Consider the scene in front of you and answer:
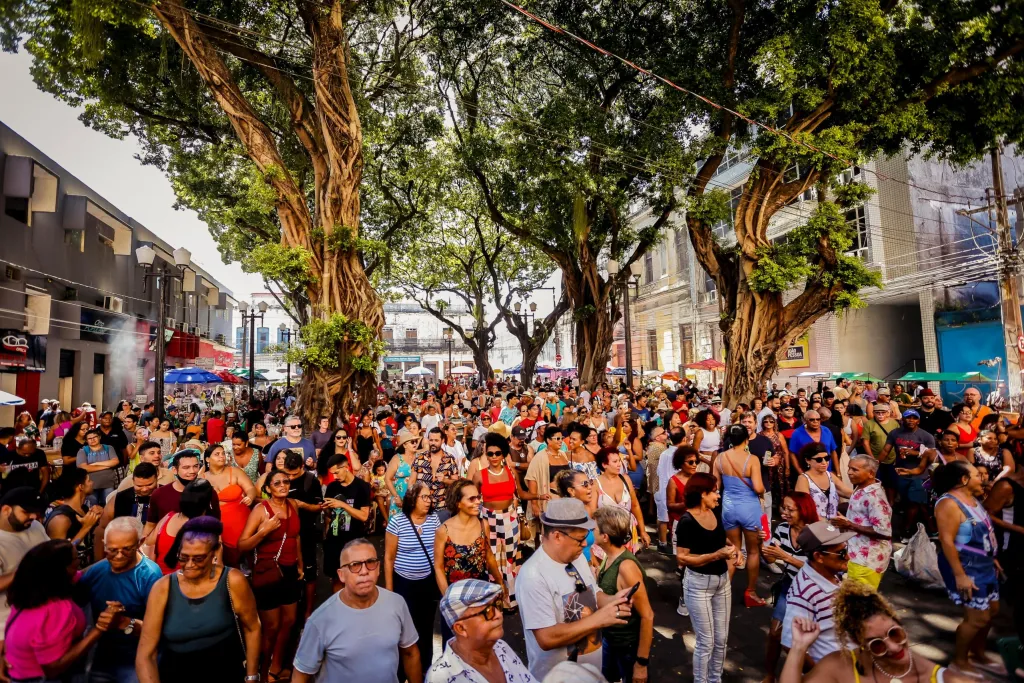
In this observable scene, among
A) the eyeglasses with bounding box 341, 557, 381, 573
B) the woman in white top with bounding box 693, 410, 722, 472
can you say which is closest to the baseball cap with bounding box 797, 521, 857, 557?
the eyeglasses with bounding box 341, 557, 381, 573

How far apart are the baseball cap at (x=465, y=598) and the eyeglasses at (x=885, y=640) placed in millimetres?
1419

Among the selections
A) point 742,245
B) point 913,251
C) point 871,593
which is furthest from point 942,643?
point 913,251

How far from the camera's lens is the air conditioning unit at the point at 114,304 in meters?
19.7

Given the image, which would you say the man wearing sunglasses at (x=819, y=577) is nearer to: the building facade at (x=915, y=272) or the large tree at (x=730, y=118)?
the large tree at (x=730, y=118)

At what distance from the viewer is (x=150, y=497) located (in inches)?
176

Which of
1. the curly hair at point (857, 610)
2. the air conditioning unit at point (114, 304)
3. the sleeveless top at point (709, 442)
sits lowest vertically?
the curly hair at point (857, 610)

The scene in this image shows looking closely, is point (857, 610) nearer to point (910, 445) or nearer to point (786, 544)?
point (786, 544)

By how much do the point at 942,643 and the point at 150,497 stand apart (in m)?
6.48

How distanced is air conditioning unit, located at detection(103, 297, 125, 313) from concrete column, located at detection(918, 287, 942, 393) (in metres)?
29.9

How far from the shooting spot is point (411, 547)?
149 inches

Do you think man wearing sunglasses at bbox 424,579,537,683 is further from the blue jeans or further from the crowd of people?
the blue jeans

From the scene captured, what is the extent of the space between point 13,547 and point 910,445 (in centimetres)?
869

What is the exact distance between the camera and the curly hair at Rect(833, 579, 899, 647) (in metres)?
2.10

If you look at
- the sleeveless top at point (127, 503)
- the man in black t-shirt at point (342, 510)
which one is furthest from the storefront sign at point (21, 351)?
the man in black t-shirt at point (342, 510)
